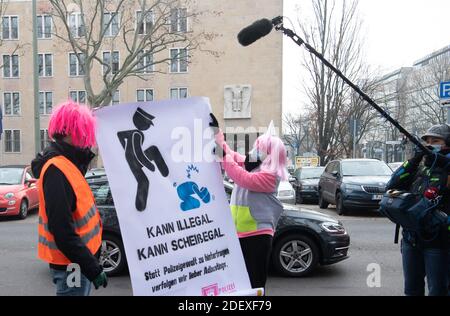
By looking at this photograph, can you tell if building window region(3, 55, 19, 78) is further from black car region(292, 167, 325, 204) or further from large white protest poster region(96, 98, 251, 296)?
large white protest poster region(96, 98, 251, 296)

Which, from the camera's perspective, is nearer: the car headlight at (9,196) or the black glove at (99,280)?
the black glove at (99,280)

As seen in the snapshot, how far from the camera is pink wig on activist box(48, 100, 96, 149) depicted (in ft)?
8.23

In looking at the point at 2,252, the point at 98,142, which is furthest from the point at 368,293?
the point at 2,252

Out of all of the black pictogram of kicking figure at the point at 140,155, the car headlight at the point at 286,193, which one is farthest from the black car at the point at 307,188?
the black pictogram of kicking figure at the point at 140,155

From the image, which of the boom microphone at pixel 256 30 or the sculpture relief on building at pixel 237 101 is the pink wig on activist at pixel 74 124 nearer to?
the boom microphone at pixel 256 30

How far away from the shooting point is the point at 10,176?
1306 cm

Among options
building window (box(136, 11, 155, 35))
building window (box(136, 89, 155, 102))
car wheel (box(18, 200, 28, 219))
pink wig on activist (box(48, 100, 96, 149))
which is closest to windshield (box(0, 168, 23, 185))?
car wheel (box(18, 200, 28, 219))

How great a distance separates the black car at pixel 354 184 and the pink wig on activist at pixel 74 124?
979 centimetres

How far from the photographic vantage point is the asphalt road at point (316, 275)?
17.7 ft

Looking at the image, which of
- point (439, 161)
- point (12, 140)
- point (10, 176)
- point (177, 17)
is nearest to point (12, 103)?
point (12, 140)

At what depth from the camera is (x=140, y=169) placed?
8.34 feet

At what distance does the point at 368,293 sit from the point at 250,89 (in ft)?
127

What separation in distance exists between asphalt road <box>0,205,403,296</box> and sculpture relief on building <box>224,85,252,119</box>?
34.4 m
